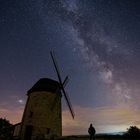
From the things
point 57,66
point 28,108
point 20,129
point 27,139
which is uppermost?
point 57,66

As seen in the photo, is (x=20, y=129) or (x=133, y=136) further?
(x=20, y=129)

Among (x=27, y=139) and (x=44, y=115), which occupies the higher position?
(x=44, y=115)

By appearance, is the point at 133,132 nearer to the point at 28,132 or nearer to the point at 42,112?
the point at 42,112

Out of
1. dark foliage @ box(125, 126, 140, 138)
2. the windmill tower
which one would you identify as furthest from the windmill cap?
dark foliage @ box(125, 126, 140, 138)

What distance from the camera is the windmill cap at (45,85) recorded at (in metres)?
32.6

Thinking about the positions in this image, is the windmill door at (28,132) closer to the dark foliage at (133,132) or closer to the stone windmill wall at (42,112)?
the stone windmill wall at (42,112)

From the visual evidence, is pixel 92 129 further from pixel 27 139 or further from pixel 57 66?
pixel 57 66

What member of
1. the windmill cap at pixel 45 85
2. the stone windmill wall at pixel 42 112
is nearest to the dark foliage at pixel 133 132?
the stone windmill wall at pixel 42 112

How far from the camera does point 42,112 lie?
30688 millimetres

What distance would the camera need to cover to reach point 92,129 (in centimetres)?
1908

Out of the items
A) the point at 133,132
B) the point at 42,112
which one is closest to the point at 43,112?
the point at 42,112

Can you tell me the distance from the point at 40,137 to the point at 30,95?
7.40 metres

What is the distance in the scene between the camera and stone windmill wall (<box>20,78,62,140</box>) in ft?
98.3

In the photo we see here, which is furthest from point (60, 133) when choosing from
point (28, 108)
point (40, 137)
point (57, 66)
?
point (57, 66)
